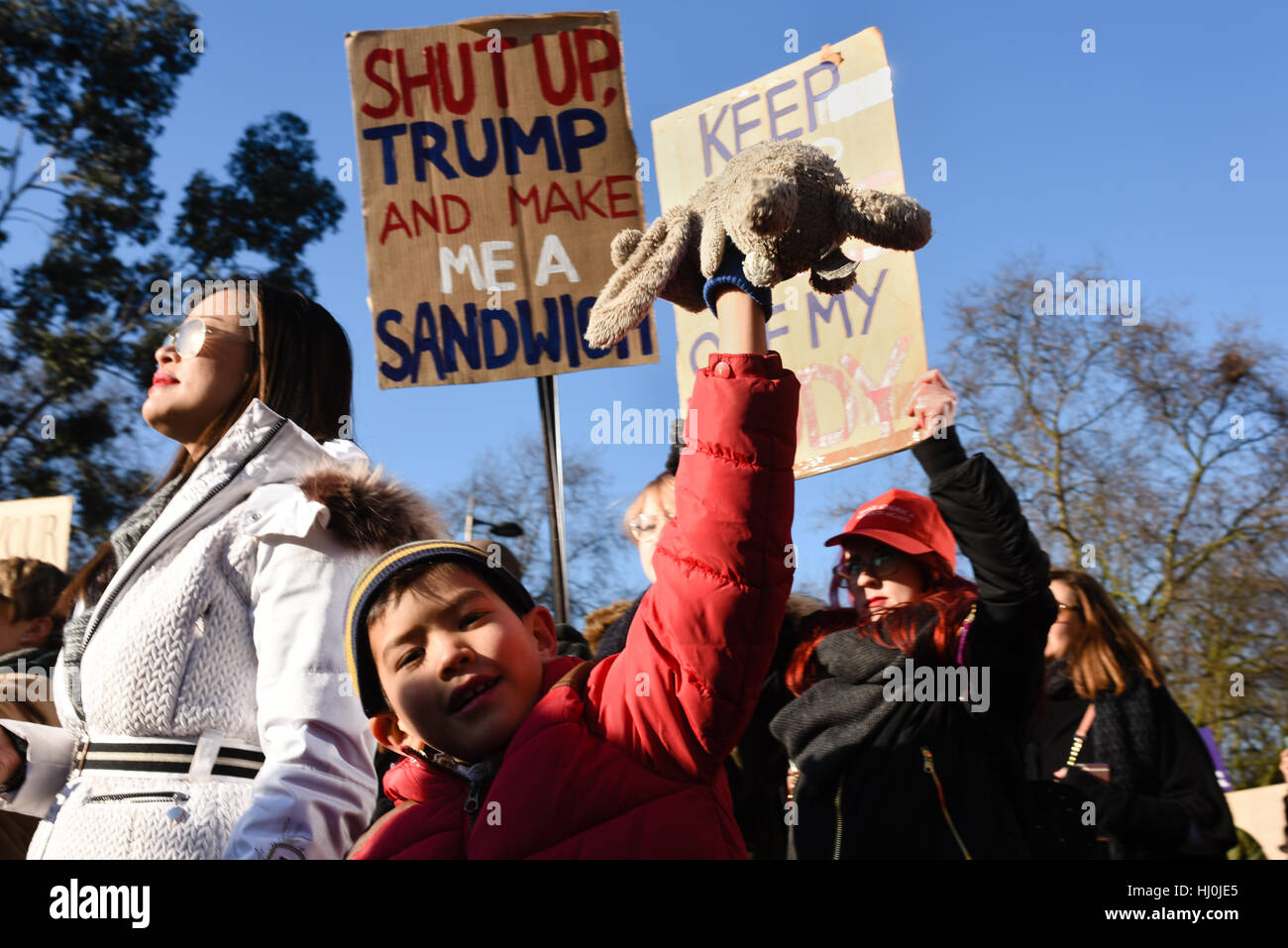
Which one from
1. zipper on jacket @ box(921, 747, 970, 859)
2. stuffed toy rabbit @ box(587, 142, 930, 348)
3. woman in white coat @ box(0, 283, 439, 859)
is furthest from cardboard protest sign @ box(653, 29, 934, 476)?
stuffed toy rabbit @ box(587, 142, 930, 348)

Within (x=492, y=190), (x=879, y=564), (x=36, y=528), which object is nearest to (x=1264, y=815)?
(x=879, y=564)

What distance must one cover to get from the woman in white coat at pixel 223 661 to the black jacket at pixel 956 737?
1025mm

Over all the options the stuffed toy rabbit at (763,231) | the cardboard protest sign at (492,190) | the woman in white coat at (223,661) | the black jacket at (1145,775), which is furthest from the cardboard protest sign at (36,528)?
the stuffed toy rabbit at (763,231)

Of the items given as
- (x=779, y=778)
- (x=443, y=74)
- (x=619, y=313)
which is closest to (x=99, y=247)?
(x=443, y=74)

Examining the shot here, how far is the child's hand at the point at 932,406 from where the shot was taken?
2.37 meters

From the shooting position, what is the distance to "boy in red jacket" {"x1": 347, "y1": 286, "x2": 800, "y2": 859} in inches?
51.8

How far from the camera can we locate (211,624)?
176 centimetres

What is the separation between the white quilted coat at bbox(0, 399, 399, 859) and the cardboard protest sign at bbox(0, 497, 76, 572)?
263 centimetres

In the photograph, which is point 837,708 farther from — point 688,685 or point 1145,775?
point 688,685

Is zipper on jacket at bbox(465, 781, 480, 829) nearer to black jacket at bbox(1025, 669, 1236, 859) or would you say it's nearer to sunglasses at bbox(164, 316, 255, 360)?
sunglasses at bbox(164, 316, 255, 360)

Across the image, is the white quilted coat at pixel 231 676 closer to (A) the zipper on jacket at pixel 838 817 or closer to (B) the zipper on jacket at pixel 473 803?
(B) the zipper on jacket at pixel 473 803

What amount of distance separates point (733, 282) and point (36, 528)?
3716mm

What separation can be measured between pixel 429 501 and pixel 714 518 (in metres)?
0.79
